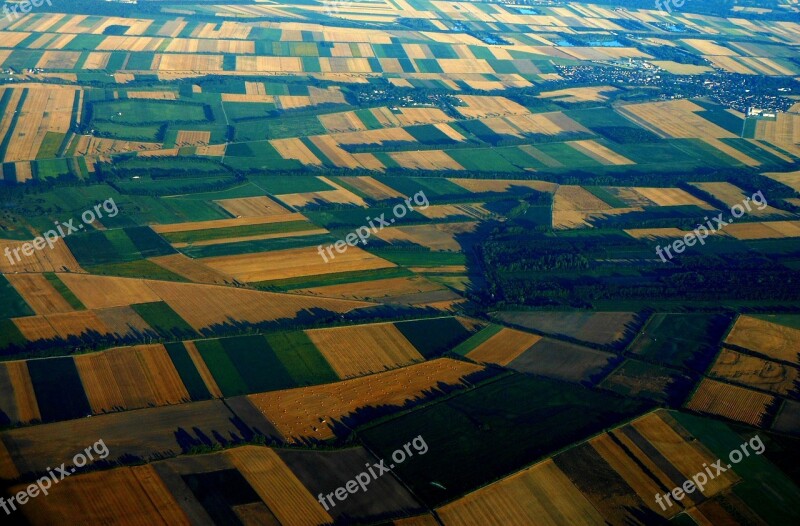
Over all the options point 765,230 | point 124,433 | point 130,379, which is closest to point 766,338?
point 765,230

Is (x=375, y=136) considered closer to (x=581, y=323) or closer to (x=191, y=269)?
(x=191, y=269)

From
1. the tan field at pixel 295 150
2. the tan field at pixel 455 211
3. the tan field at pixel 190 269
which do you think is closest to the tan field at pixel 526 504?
the tan field at pixel 190 269

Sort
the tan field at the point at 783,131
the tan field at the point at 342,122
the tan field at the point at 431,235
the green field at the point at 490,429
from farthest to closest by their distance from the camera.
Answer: the tan field at the point at 783,131
the tan field at the point at 342,122
the tan field at the point at 431,235
the green field at the point at 490,429

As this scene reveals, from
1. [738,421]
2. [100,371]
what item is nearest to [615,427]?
[738,421]

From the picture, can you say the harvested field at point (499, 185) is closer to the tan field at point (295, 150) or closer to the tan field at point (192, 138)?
the tan field at point (295, 150)

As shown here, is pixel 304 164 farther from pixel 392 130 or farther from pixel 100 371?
pixel 100 371
